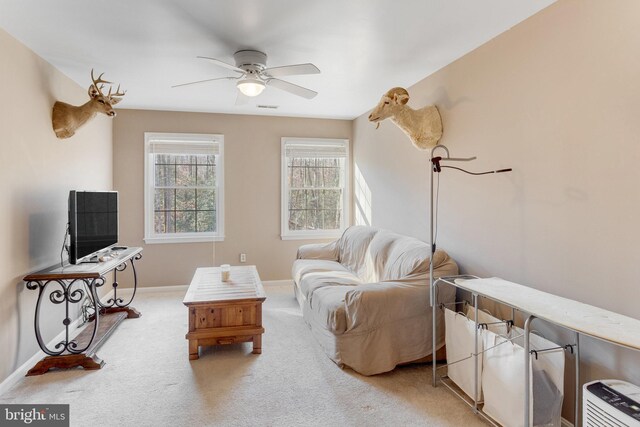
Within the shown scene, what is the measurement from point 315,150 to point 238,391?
3663mm

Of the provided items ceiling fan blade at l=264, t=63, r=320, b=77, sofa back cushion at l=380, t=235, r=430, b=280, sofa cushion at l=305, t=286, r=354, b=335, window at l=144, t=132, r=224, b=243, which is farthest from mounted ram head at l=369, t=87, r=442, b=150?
window at l=144, t=132, r=224, b=243

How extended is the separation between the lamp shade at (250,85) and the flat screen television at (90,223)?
63.9 inches

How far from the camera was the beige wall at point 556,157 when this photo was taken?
1733mm

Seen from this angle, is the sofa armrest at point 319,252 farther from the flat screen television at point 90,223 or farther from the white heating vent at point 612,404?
the white heating vent at point 612,404

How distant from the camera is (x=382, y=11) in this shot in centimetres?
222

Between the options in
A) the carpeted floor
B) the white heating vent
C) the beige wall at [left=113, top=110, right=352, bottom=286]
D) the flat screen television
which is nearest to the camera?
the white heating vent

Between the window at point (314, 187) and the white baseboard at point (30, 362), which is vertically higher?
the window at point (314, 187)

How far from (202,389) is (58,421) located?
83cm

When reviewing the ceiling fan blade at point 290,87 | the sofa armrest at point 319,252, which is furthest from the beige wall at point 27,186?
the sofa armrest at point 319,252

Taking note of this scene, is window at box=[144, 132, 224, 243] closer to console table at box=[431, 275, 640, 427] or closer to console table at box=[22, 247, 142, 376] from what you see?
console table at box=[22, 247, 142, 376]

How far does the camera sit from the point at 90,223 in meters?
3.21

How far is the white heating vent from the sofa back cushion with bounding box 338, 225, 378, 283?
225 centimetres

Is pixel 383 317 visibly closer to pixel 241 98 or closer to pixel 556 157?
pixel 556 157

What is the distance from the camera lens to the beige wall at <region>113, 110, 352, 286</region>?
471cm
